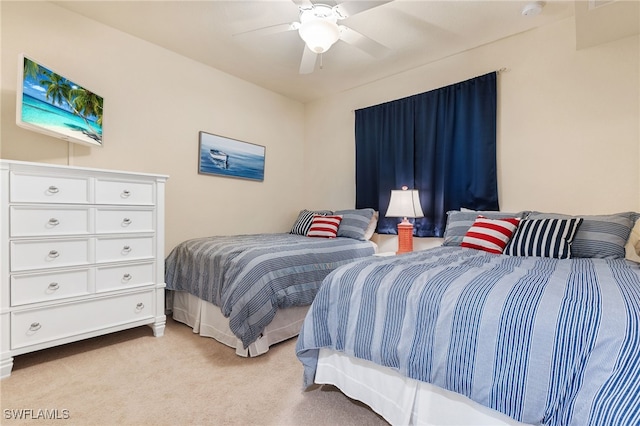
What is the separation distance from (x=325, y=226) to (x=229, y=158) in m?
1.30

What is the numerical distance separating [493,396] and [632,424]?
0.31m

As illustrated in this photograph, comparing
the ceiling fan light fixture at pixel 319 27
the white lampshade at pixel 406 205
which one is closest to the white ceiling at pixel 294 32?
the ceiling fan light fixture at pixel 319 27

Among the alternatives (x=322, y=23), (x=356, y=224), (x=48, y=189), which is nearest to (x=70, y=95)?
(x=48, y=189)

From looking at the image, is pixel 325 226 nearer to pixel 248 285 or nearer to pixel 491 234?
pixel 248 285

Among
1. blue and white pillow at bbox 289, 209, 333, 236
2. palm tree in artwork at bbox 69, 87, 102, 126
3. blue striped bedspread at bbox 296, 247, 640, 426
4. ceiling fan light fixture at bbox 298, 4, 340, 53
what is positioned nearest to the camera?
blue striped bedspread at bbox 296, 247, 640, 426

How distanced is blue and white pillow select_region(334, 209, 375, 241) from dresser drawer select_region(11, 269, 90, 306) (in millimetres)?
2164

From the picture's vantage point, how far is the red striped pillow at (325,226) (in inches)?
127

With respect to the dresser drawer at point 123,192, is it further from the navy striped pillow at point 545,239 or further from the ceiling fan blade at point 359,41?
the navy striped pillow at point 545,239

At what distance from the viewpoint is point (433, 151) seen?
309 centimetres

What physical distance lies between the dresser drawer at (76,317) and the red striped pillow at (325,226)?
160 cm

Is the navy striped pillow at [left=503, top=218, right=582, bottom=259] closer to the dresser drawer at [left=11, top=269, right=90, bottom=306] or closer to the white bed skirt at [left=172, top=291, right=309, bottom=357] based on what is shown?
the white bed skirt at [left=172, top=291, right=309, bottom=357]

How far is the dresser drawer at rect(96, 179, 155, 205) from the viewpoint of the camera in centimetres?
210

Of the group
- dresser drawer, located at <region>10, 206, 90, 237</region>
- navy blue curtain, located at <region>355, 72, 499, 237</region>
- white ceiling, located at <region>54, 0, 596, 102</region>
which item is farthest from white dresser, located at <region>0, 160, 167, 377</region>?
navy blue curtain, located at <region>355, 72, 499, 237</region>

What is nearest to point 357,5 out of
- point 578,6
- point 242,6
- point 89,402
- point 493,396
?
point 242,6
